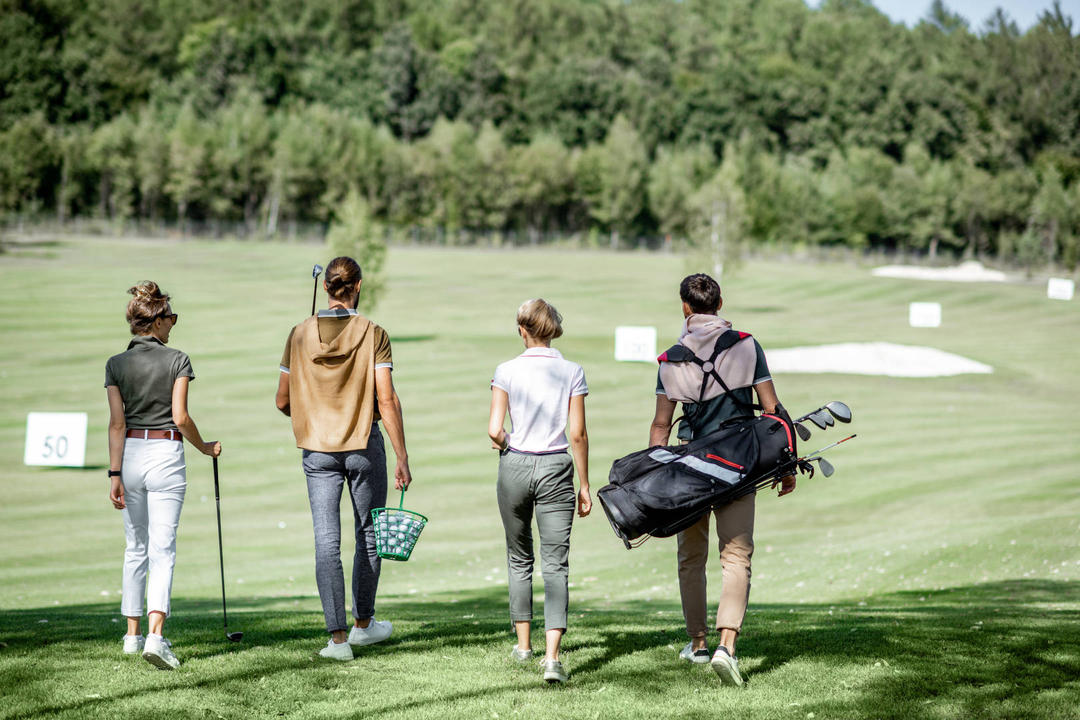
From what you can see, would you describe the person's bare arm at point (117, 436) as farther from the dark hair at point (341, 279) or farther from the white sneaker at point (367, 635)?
the white sneaker at point (367, 635)

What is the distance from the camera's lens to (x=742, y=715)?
5.64 m

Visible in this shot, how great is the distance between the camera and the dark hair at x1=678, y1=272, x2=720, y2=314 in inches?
262

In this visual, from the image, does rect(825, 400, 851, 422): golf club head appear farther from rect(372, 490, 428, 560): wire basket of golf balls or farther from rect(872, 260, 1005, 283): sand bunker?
rect(872, 260, 1005, 283): sand bunker

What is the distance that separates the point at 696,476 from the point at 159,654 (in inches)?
125

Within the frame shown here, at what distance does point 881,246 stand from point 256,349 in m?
82.0

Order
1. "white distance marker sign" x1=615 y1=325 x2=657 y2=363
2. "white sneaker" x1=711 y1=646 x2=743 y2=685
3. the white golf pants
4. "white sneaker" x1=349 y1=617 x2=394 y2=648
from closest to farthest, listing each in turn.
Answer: "white sneaker" x1=711 y1=646 x2=743 y2=685
the white golf pants
"white sneaker" x1=349 y1=617 x2=394 y2=648
"white distance marker sign" x1=615 y1=325 x2=657 y2=363

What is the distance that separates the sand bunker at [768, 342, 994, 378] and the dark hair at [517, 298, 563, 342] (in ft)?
91.9

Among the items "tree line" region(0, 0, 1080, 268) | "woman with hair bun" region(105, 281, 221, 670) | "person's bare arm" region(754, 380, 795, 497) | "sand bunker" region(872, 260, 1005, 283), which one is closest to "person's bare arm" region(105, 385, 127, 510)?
"woman with hair bun" region(105, 281, 221, 670)

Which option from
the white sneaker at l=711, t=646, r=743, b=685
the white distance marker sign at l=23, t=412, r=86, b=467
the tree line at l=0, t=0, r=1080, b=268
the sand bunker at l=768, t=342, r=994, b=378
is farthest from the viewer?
the tree line at l=0, t=0, r=1080, b=268

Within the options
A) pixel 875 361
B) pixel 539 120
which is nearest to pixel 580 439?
pixel 875 361

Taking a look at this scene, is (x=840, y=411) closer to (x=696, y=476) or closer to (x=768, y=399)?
(x=768, y=399)

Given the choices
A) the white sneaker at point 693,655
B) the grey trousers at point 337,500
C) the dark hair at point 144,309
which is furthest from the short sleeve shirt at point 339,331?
the white sneaker at point 693,655

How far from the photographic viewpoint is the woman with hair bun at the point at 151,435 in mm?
6648

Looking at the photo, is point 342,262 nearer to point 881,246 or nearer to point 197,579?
point 197,579
